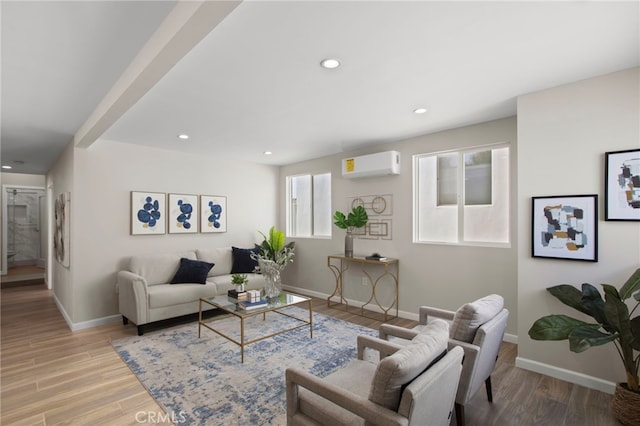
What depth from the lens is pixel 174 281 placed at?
14.5 ft

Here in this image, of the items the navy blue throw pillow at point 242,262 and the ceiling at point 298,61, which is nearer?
the ceiling at point 298,61

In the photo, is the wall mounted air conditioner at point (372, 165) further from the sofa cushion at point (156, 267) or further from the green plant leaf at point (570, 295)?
the sofa cushion at point (156, 267)

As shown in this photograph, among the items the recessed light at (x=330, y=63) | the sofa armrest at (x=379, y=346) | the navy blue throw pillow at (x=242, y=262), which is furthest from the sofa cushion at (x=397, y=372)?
the navy blue throw pillow at (x=242, y=262)

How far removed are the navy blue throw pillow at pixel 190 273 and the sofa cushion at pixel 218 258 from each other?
1.51 ft

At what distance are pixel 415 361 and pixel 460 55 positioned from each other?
198 centimetres

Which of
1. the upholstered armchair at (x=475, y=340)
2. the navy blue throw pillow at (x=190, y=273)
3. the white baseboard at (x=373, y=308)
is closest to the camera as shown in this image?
the upholstered armchair at (x=475, y=340)

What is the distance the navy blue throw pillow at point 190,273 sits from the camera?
438 centimetres

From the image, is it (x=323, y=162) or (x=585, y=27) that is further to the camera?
(x=323, y=162)

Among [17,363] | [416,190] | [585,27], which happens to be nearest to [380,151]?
[416,190]

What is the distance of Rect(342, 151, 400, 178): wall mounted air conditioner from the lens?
434 cm

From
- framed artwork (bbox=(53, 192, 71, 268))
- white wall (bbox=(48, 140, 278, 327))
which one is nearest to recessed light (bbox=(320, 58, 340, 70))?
white wall (bbox=(48, 140, 278, 327))

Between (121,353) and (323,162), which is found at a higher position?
(323,162)

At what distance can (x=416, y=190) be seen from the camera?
14.4 feet

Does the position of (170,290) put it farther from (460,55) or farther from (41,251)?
(41,251)
